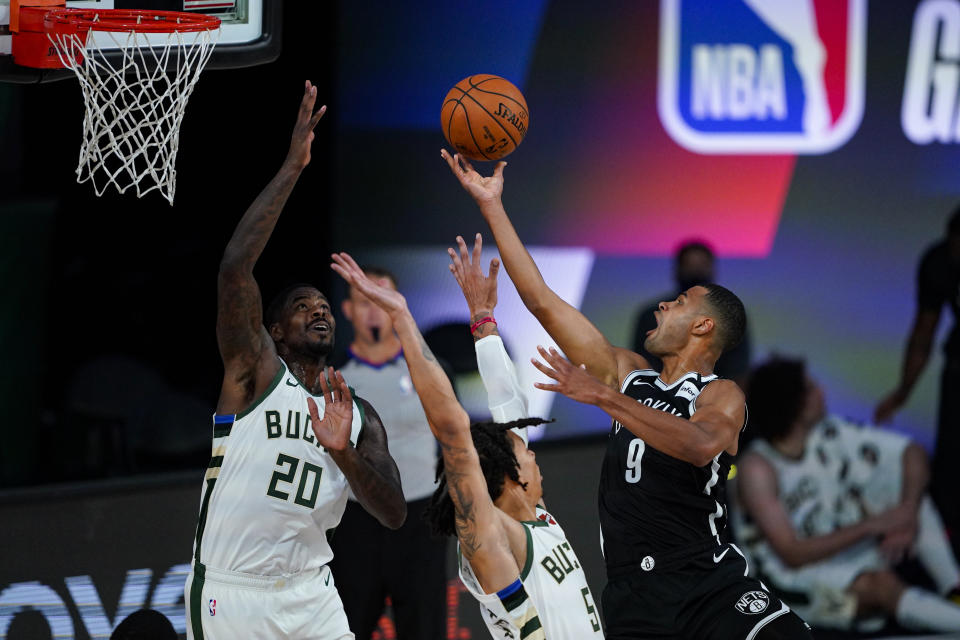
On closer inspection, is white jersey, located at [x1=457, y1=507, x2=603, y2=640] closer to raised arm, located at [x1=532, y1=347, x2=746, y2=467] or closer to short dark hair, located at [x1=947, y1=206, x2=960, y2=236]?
raised arm, located at [x1=532, y1=347, x2=746, y2=467]

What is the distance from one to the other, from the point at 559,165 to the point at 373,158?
1237mm

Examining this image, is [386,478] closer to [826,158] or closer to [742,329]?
[742,329]

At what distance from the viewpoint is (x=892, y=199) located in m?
9.48

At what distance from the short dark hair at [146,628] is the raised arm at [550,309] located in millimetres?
1662

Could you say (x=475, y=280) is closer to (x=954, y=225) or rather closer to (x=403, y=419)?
(x=403, y=419)

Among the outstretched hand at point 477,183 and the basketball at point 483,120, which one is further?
the basketball at point 483,120

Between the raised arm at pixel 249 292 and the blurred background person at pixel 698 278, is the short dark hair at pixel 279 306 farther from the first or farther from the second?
the blurred background person at pixel 698 278

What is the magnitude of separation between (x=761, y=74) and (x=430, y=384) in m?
5.99

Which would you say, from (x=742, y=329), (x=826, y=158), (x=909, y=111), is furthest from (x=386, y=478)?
(x=909, y=111)

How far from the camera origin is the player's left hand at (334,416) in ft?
14.5

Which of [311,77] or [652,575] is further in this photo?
[311,77]

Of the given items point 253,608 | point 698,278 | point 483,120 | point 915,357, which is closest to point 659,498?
point 253,608

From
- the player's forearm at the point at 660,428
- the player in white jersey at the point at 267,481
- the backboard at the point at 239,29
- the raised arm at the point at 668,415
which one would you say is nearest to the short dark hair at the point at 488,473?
the raised arm at the point at 668,415

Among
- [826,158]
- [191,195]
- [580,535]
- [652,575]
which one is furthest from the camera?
[826,158]
